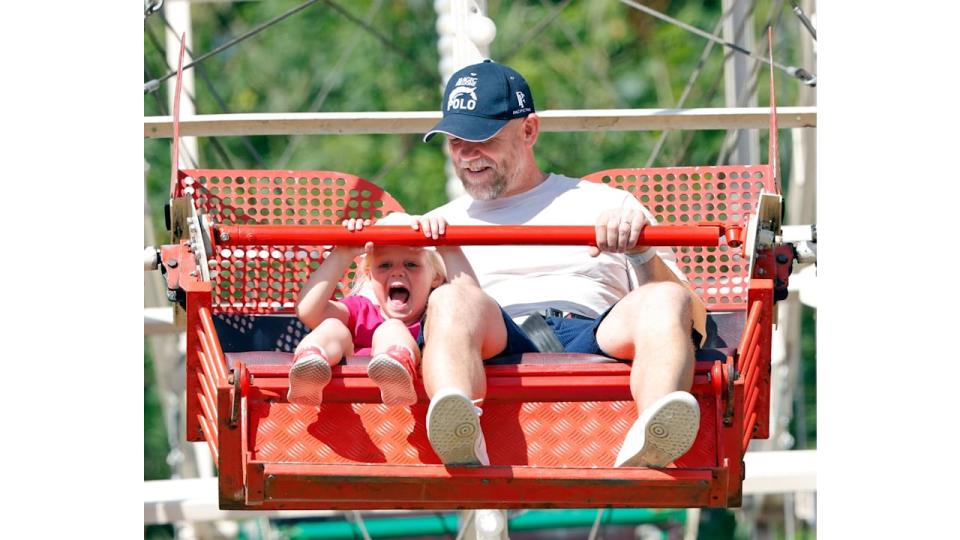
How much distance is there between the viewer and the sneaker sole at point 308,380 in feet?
16.0

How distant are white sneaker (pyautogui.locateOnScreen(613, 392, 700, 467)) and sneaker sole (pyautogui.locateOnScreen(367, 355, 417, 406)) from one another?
20.3 inches

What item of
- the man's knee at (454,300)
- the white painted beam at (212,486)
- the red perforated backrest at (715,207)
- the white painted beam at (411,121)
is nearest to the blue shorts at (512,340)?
the man's knee at (454,300)

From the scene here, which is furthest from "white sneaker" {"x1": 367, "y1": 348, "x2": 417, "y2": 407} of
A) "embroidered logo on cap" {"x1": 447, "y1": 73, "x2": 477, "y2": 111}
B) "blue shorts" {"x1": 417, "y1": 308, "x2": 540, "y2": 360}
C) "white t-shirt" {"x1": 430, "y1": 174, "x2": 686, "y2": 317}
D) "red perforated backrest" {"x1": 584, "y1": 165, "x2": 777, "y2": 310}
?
"red perforated backrest" {"x1": 584, "y1": 165, "x2": 777, "y2": 310}

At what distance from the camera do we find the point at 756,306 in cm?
505

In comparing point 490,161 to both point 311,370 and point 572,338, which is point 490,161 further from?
point 311,370

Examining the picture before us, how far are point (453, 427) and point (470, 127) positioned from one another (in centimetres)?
110

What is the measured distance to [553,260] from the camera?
564cm

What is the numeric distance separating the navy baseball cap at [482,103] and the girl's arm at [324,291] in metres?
0.44

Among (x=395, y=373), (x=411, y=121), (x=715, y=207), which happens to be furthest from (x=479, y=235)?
(x=411, y=121)

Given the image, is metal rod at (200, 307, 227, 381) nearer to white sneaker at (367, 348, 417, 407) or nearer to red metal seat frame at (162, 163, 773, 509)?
red metal seat frame at (162, 163, 773, 509)

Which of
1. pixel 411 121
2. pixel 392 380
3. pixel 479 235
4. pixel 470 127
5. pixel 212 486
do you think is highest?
pixel 411 121

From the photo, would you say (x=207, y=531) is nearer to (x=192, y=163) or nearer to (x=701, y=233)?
(x=192, y=163)

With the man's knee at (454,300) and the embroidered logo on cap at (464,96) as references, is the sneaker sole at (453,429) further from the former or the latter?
the embroidered logo on cap at (464,96)

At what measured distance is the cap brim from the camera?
5.54m
